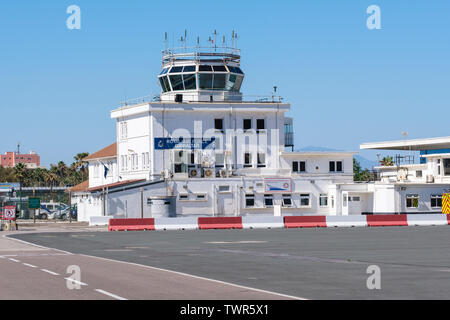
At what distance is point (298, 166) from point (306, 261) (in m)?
48.2

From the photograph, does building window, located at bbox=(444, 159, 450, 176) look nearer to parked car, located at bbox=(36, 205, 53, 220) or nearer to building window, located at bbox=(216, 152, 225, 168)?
building window, located at bbox=(216, 152, 225, 168)

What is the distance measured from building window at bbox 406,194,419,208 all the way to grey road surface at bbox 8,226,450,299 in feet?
98.1

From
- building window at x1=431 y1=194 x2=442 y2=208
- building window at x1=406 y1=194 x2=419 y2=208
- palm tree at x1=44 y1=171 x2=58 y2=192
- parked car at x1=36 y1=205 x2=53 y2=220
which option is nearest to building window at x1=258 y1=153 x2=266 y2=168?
building window at x1=406 y1=194 x2=419 y2=208

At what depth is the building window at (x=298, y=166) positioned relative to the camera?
2847 inches

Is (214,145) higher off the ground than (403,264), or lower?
higher

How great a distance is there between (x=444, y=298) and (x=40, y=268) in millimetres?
11217

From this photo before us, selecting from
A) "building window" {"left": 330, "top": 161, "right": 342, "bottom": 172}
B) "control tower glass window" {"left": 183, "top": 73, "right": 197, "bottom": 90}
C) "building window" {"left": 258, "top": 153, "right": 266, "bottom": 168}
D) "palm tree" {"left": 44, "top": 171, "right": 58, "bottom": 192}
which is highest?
"control tower glass window" {"left": 183, "top": 73, "right": 197, "bottom": 90}

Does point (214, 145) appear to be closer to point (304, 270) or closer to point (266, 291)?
point (304, 270)

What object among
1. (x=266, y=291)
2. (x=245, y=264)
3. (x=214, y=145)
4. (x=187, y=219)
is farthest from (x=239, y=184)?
(x=266, y=291)

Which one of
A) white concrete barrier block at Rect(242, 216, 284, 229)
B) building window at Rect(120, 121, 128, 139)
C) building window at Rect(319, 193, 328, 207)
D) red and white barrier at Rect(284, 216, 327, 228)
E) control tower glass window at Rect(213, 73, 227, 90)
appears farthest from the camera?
building window at Rect(120, 121, 128, 139)

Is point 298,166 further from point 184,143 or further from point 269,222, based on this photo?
point 269,222

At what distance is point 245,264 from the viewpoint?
23.5m

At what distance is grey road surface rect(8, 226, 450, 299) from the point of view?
657 inches
